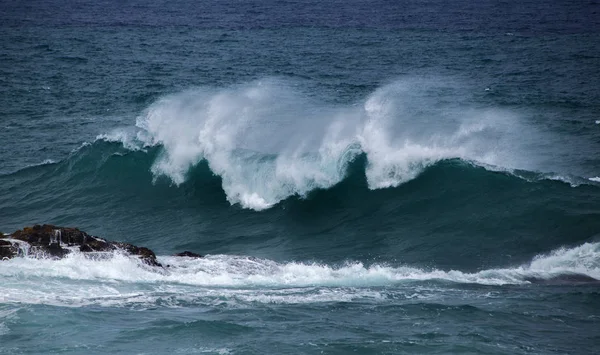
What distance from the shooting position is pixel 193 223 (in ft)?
84.6

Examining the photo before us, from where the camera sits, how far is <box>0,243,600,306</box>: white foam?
1812cm

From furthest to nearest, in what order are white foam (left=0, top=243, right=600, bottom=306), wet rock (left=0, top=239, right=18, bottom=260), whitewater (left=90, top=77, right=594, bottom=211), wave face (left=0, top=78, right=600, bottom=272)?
1. whitewater (left=90, top=77, right=594, bottom=211)
2. wave face (left=0, top=78, right=600, bottom=272)
3. wet rock (left=0, top=239, right=18, bottom=260)
4. white foam (left=0, top=243, right=600, bottom=306)

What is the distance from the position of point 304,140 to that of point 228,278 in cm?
1089

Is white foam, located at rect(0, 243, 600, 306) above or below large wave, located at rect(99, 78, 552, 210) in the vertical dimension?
Result: below

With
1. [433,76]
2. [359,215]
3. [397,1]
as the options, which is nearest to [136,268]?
[359,215]

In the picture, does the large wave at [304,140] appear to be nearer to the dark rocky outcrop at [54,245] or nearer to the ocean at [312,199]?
the ocean at [312,199]

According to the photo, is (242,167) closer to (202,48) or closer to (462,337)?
(462,337)

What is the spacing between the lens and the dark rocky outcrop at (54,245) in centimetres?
1997

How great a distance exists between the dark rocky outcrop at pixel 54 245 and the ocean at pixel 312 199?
30 cm

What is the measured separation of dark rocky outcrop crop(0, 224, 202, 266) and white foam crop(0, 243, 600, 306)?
0.88ft

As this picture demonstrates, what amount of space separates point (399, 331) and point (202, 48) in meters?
44.9

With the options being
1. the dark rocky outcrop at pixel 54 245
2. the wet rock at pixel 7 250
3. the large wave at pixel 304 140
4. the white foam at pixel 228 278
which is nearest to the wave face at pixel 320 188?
the large wave at pixel 304 140

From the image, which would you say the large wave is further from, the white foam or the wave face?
the white foam

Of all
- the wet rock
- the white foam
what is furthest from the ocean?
the wet rock
